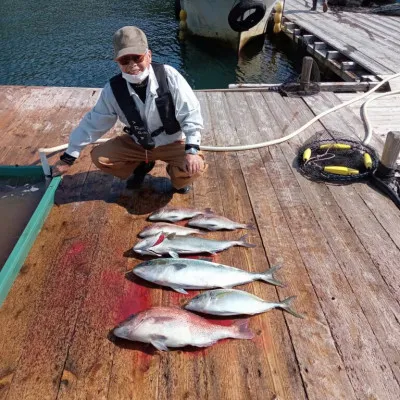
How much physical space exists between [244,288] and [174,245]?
0.71 meters

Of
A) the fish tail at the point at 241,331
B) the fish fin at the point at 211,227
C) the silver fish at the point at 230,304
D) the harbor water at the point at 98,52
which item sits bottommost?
the harbor water at the point at 98,52

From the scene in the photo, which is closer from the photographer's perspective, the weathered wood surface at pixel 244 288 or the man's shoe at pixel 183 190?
the weathered wood surface at pixel 244 288

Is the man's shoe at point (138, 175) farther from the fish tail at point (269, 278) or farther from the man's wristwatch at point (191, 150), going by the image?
the fish tail at point (269, 278)

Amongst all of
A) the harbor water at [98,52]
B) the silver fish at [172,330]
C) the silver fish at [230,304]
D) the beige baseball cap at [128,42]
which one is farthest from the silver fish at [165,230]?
the harbor water at [98,52]

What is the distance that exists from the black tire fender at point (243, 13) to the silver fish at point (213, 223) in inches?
516

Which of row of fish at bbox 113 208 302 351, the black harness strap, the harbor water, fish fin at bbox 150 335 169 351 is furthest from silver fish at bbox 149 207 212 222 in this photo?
the harbor water

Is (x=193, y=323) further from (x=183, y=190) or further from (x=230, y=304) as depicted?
(x=183, y=190)

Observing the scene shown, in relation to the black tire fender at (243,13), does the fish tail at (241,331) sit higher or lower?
higher

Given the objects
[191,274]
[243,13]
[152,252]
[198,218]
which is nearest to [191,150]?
[198,218]

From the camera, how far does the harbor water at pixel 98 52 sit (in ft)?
48.0

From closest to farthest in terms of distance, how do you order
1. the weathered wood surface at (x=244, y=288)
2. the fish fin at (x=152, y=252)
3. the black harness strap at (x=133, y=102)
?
the weathered wood surface at (x=244, y=288) → the fish fin at (x=152, y=252) → the black harness strap at (x=133, y=102)

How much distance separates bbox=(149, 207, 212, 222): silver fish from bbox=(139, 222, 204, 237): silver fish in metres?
0.17

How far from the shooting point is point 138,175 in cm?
423

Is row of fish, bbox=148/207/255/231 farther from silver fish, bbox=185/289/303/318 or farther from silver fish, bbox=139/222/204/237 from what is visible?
silver fish, bbox=185/289/303/318
